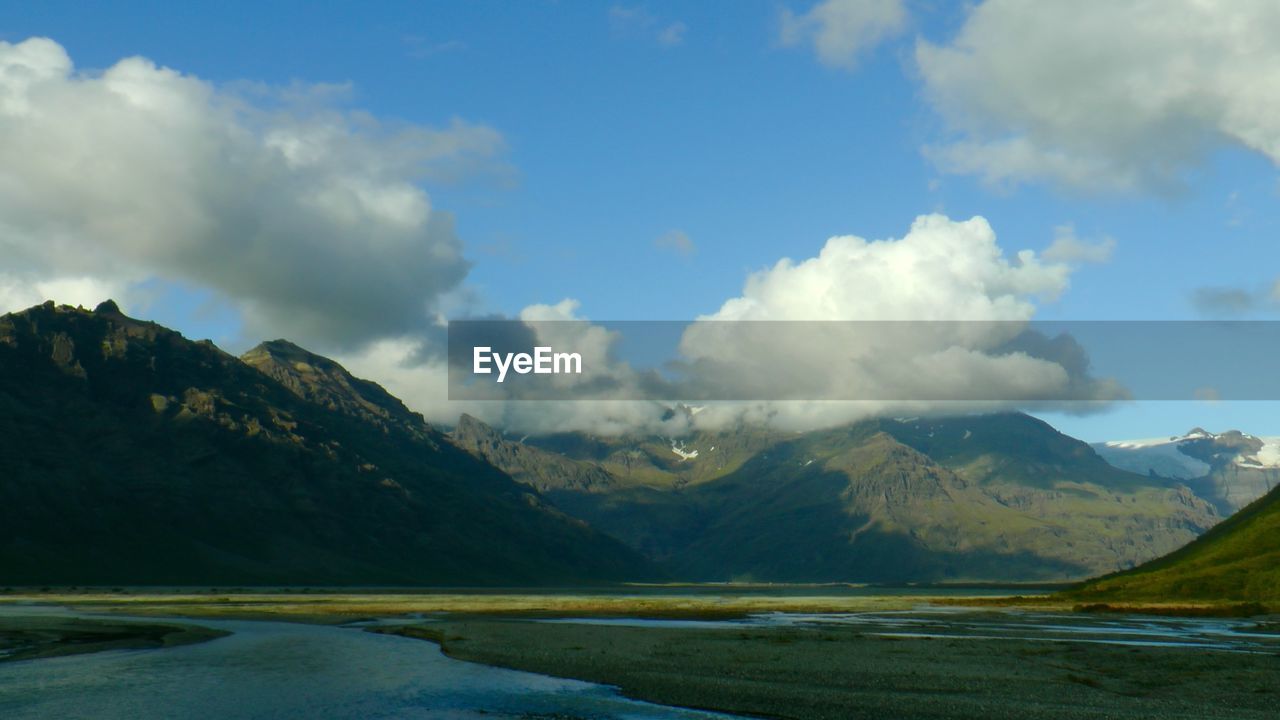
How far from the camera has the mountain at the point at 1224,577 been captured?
147500mm

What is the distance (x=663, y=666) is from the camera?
62625mm

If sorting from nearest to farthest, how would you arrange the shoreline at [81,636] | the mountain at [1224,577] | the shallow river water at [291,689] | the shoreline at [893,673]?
the shoreline at [893,673] → the shallow river water at [291,689] → the shoreline at [81,636] → the mountain at [1224,577]

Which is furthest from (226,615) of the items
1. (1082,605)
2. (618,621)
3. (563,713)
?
(1082,605)

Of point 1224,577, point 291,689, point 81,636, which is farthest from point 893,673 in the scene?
point 1224,577

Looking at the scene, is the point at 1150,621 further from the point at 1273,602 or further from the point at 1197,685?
the point at 1197,685

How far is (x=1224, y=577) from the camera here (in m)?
157

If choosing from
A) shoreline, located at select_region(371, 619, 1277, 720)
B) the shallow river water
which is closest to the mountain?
shoreline, located at select_region(371, 619, 1277, 720)

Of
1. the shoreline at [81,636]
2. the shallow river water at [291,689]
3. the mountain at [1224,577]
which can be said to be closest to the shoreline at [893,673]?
the shallow river water at [291,689]

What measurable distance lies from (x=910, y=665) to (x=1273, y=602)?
318 ft

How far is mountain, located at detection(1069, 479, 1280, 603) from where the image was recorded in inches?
5807

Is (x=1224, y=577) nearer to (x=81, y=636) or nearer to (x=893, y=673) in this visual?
(x=893, y=673)

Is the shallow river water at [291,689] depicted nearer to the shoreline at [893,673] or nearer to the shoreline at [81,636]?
the shoreline at [893,673]

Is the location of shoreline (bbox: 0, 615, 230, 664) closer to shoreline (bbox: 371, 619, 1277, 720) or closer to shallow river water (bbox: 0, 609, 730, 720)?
shallow river water (bbox: 0, 609, 730, 720)

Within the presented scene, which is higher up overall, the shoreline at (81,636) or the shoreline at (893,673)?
the shoreline at (81,636)
